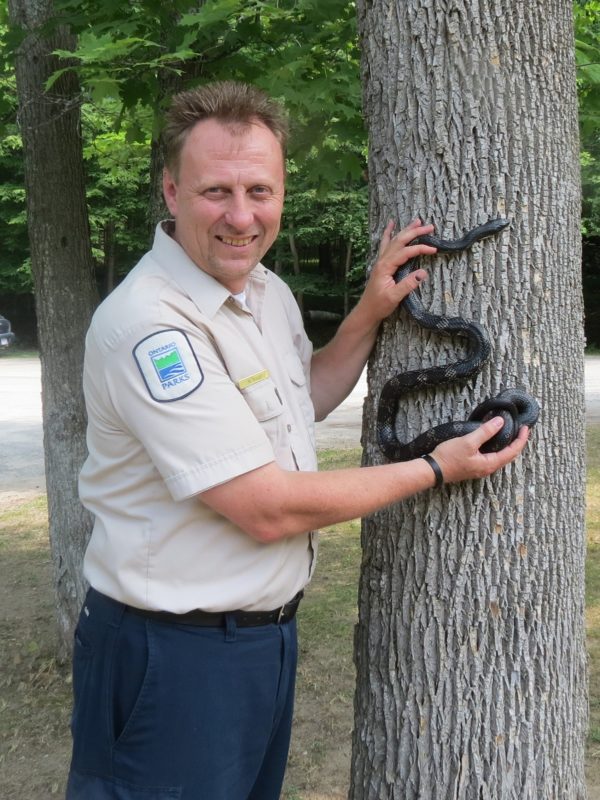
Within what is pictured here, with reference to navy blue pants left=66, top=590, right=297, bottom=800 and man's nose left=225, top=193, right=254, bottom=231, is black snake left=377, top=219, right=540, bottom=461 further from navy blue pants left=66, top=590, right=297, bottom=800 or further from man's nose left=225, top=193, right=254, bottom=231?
navy blue pants left=66, top=590, right=297, bottom=800

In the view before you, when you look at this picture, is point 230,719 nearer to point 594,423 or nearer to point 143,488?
point 143,488

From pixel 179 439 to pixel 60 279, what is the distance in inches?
126

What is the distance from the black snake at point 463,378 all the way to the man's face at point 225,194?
468mm

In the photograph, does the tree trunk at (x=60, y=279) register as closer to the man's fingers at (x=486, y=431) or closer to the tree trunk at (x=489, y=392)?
the tree trunk at (x=489, y=392)

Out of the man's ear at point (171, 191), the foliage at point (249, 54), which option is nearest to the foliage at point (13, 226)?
the foliage at point (249, 54)

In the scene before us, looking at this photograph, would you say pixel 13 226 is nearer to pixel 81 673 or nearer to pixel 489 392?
pixel 81 673

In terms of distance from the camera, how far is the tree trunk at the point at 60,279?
4.67m

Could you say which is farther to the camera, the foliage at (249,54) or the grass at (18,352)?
the grass at (18,352)

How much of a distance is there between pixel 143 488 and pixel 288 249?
29.8 metres

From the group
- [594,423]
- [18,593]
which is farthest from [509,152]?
[594,423]

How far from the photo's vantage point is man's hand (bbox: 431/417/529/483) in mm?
2143

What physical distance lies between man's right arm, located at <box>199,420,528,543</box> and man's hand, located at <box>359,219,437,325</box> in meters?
0.52

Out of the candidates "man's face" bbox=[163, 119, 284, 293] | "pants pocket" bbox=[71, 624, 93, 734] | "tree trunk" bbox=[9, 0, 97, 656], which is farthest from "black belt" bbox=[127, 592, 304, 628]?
"tree trunk" bbox=[9, 0, 97, 656]

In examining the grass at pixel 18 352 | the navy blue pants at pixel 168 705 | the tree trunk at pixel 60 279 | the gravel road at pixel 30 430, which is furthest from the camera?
the grass at pixel 18 352
